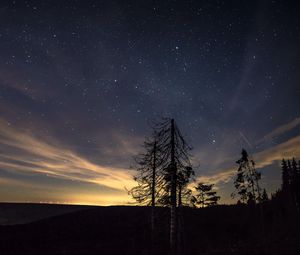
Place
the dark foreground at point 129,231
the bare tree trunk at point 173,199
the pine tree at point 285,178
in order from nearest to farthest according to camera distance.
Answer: the bare tree trunk at point 173,199, the dark foreground at point 129,231, the pine tree at point 285,178

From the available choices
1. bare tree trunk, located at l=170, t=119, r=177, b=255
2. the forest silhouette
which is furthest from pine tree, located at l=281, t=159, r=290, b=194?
bare tree trunk, located at l=170, t=119, r=177, b=255

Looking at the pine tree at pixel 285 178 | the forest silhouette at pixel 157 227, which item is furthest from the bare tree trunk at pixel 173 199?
the pine tree at pixel 285 178

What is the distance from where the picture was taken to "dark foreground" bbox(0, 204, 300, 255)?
26.5 metres

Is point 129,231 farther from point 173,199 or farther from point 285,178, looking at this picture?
point 285,178

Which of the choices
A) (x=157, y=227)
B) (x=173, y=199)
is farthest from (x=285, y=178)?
(x=173, y=199)

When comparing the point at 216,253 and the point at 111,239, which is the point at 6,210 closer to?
the point at 111,239

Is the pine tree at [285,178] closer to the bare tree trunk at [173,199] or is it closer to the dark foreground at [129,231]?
the dark foreground at [129,231]

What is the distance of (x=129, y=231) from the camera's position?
3669 centimetres

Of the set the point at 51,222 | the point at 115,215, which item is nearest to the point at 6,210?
the point at 51,222

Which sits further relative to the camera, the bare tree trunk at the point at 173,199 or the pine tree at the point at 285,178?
the pine tree at the point at 285,178

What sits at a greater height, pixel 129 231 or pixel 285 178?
pixel 285 178

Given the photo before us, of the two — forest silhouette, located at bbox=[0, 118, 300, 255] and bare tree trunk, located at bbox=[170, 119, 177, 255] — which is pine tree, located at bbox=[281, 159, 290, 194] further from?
bare tree trunk, located at bbox=[170, 119, 177, 255]

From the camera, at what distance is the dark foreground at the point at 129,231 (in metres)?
26.5

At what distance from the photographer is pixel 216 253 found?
47.5 ft
